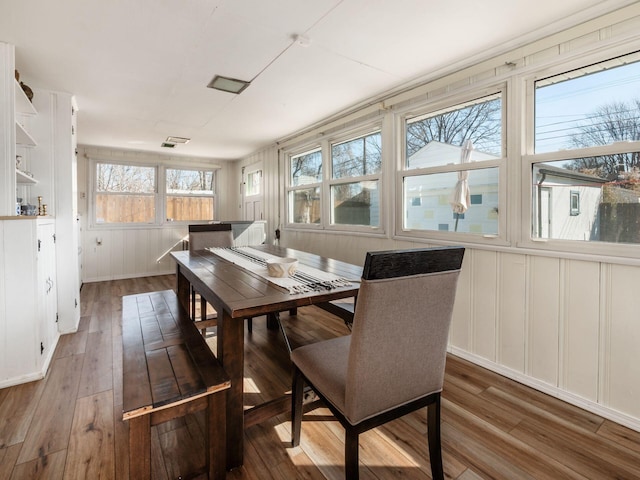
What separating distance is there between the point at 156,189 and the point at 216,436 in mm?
5469

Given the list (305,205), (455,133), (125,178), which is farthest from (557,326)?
(125,178)

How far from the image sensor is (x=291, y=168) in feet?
15.3

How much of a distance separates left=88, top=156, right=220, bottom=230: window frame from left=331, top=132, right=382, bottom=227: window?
3.44m

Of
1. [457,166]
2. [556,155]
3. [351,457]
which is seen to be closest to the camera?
[351,457]

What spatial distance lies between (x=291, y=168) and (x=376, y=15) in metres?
2.98

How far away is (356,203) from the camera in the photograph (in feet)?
11.5

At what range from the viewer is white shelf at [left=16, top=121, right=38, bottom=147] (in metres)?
2.36

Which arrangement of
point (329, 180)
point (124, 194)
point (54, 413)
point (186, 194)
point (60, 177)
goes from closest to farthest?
point (54, 413), point (60, 177), point (329, 180), point (124, 194), point (186, 194)

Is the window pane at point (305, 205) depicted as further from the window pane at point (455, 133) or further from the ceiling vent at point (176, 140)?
the ceiling vent at point (176, 140)

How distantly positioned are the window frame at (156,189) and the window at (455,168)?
4599 millimetres

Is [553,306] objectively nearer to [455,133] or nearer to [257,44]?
[455,133]

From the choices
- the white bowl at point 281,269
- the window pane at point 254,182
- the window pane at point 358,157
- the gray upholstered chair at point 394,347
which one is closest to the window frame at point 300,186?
the window pane at point 358,157

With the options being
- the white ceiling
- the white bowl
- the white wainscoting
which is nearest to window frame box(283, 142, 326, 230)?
the white ceiling

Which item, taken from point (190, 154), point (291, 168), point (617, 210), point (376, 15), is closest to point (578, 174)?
point (617, 210)
